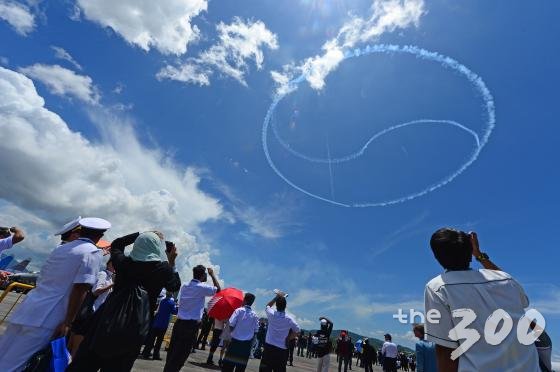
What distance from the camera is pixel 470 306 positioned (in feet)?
6.44

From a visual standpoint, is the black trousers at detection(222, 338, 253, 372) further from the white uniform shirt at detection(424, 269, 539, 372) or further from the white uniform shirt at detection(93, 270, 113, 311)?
the white uniform shirt at detection(424, 269, 539, 372)

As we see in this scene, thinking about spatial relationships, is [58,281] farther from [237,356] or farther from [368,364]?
[368,364]

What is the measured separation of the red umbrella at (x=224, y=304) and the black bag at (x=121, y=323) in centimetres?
528

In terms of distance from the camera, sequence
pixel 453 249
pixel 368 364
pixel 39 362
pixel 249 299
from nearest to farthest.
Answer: pixel 453 249, pixel 39 362, pixel 249 299, pixel 368 364

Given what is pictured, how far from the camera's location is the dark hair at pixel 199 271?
7.07 meters

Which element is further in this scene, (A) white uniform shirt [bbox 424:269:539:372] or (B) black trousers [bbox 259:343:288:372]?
(B) black trousers [bbox 259:343:288:372]

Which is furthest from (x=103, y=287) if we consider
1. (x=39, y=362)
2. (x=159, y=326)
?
(x=159, y=326)

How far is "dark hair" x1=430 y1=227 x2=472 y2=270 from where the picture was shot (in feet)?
7.14

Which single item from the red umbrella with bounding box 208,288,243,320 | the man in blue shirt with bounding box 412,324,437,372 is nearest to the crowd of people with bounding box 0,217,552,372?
the red umbrella with bounding box 208,288,243,320

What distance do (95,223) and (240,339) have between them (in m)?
4.63

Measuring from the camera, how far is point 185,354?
19.9 feet

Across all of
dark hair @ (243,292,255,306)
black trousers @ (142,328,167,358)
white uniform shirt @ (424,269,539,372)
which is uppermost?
dark hair @ (243,292,255,306)

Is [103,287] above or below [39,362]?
above

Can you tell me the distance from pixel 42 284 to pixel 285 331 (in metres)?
4.83
